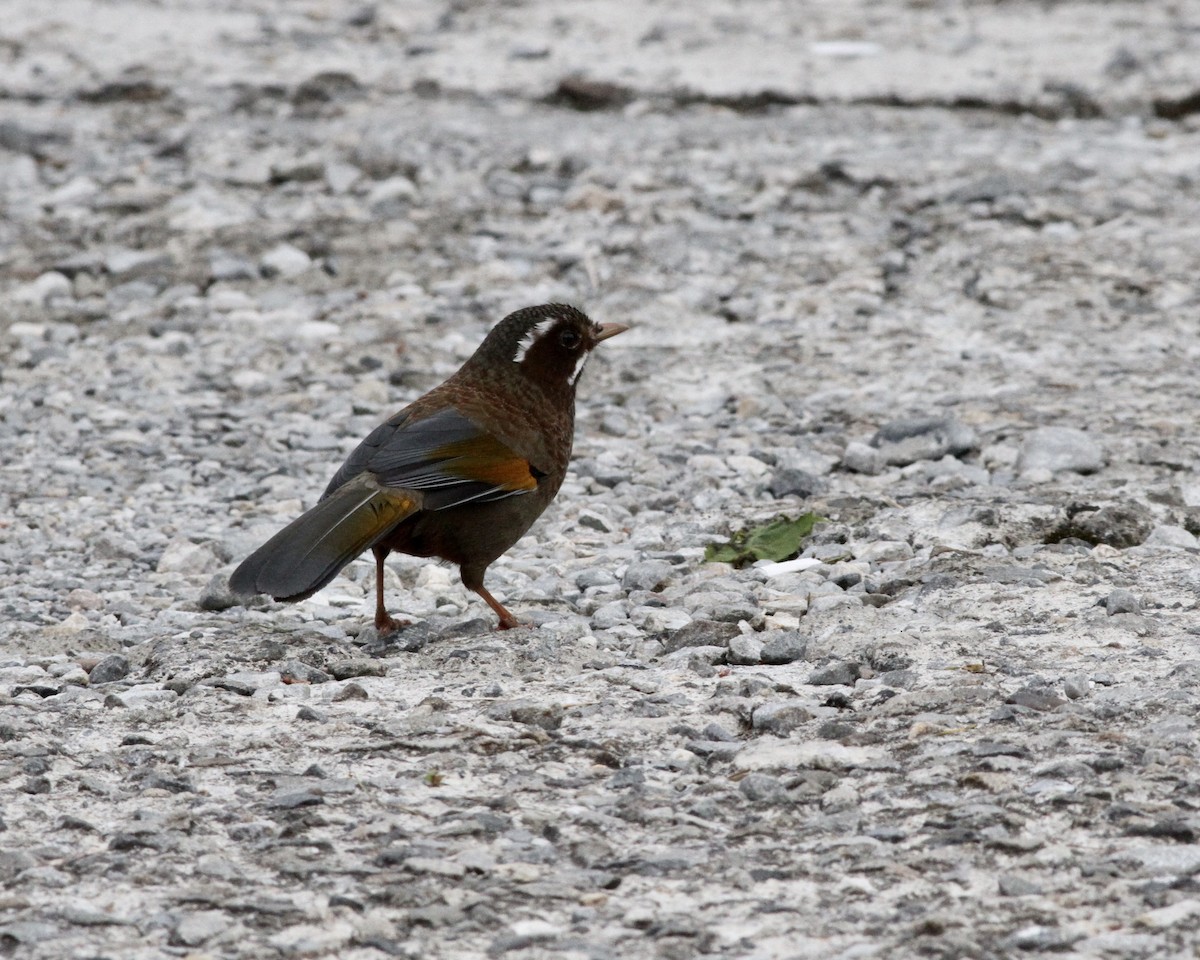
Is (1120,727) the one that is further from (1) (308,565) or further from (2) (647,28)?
(2) (647,28)

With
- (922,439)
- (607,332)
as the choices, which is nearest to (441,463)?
(607,332)

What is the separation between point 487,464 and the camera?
6590 millimetres

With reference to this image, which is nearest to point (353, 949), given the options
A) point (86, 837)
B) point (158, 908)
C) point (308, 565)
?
point (158, 908)

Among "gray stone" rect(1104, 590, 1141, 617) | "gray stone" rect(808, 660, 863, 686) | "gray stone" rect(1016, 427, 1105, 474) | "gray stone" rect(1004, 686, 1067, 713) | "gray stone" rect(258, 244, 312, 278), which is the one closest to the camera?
"gray stone" rect(1004, 686, 1067, 713)

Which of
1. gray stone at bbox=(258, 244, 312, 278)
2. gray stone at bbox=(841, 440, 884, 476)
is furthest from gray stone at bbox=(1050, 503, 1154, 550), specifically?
gray stone at bbox=(258, 244, 312, 278)

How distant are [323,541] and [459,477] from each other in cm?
62

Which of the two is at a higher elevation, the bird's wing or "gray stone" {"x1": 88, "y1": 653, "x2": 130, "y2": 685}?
the bird's wing

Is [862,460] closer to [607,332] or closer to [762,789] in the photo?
[607,332]

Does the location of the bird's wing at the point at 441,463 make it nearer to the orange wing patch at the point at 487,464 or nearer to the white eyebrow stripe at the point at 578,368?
the orange wing patch at the point at 487,464

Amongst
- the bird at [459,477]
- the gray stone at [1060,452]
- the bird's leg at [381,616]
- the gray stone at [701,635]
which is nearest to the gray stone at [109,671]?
the bird at [459,477]

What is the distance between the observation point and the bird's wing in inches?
253

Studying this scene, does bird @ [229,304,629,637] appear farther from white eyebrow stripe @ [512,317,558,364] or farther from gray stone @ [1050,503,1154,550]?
gray stone @ [1050,503,1154,550]

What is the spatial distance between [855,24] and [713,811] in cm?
1084

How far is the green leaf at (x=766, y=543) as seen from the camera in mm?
7094
